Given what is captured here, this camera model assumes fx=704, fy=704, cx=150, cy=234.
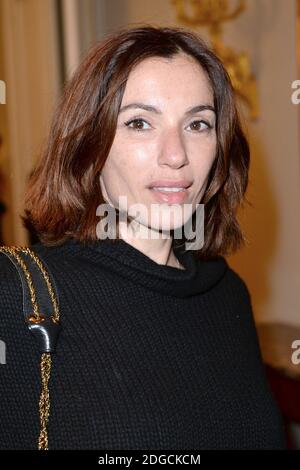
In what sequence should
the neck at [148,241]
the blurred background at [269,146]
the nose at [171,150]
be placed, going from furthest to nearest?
the blurred background at [269,146] → the neck at [148,241] → the nose at [171,150]

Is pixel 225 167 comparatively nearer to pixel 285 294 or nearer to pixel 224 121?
pixel 224 121

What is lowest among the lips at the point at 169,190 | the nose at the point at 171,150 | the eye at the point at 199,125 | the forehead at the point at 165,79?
the lips at the point at 169,190

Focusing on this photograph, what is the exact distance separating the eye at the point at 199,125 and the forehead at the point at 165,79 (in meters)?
0.06

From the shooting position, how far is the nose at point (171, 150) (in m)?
1.42

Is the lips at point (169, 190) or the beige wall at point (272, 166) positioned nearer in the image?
the lips at point (169, 190)

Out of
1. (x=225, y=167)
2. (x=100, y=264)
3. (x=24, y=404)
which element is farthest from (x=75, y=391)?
(x=225, y=167)

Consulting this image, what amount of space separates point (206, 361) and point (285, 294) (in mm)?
1819

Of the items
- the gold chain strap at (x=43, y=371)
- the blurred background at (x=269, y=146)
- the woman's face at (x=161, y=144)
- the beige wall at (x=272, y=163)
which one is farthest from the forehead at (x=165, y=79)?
the beige wall at (x=272, y=163)

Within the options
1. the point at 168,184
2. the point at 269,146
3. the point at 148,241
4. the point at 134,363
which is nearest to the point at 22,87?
the point at 269,146

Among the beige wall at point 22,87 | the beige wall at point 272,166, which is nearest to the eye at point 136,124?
the beige wall at point 272,166

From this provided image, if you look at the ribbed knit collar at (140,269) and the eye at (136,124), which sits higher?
the eye at (136,124)

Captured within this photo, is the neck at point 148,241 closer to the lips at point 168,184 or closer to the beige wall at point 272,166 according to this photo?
the lips at point 168,184

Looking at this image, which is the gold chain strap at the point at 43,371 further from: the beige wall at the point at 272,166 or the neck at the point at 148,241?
the beige wall at the point at 272,166

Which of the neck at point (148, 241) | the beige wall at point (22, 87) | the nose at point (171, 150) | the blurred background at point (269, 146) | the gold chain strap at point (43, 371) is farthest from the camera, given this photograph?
the beige wall at point (22, 87)
